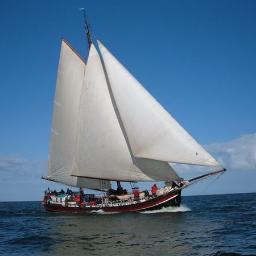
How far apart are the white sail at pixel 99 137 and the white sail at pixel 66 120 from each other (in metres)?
3.47

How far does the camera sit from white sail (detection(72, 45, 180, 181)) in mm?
48250

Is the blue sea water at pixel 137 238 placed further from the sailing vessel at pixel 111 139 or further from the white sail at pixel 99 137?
the white sail at pixel 99 137

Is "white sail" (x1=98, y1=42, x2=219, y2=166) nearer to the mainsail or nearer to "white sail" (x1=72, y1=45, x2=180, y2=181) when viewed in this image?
the mainsail

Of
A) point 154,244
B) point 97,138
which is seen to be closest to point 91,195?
point 97,138

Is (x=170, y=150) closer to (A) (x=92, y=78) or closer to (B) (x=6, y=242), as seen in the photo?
(A) (x=92, y=78)

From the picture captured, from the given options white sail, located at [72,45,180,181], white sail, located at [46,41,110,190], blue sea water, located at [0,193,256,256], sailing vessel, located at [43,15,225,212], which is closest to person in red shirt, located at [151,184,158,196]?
sailing vessel, located at [43,15,225,212]

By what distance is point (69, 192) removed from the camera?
5659 cm

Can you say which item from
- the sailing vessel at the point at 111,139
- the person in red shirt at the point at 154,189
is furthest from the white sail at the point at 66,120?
the person in red shirt at the point at 154,189

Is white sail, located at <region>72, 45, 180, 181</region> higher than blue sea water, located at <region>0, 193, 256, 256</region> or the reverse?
higher

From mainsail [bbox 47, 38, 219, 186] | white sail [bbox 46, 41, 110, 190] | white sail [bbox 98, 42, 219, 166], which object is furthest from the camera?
white sail [bbox 46, 41, 110, 190]

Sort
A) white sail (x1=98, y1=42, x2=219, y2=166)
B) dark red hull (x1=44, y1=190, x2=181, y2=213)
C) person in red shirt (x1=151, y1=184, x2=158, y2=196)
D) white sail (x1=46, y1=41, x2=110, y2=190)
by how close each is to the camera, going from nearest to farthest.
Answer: white sail (x1=98, y1=42, x2=219, y2=166)
dark red hull (x1=44, y1=190, x2=181, y2=213)
person in red shirt (x1=151, y1=184, x2=158, y2=196)
white sail (x1=46, y1=41, x2=110, y2=190)

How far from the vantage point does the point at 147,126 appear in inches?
1754

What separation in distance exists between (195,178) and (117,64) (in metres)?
13.8

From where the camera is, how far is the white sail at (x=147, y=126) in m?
42.2
